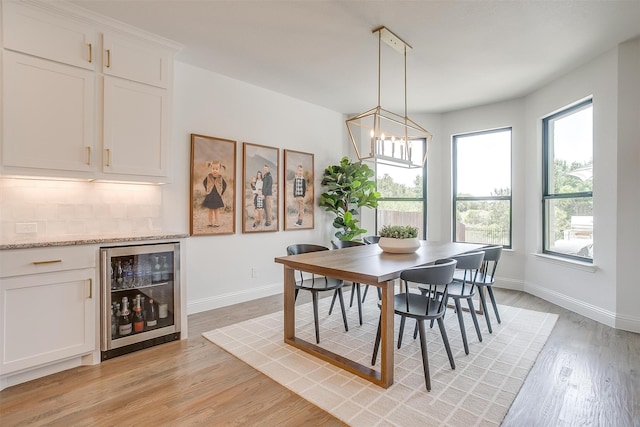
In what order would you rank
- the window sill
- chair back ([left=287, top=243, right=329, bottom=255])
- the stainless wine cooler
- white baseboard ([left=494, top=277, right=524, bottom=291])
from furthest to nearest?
1. white baseboard ([left=494, top=277, right=524, bottom=291])
2. the window sill
3. chair back ([left=287, top=243, right=329, bottom=255])
4. the stainless wine cooler

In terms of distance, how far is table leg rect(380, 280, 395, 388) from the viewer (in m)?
→ 2.12

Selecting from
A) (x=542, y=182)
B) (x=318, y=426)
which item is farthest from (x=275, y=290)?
(x=542, y=182)

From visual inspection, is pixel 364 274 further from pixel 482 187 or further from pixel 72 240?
pixel 482 187

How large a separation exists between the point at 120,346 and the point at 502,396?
2763mm

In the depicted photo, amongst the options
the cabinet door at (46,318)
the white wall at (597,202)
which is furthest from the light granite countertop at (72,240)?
the white wall at (597,202)

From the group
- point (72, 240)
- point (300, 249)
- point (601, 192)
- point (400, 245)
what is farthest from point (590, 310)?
point (72, 240)

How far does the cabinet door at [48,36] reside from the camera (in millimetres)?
2314

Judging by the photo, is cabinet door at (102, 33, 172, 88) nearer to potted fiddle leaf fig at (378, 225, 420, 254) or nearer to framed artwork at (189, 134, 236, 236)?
framed artwork at (189, 134, 236, 236)

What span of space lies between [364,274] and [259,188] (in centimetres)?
248

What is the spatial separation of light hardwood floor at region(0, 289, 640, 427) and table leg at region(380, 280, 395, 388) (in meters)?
0.47

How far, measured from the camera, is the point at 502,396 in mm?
2018

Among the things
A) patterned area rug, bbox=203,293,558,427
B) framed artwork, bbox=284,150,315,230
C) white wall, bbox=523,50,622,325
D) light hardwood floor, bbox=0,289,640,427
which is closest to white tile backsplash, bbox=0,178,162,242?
light hardwood floor, bbox=0,289,640,427

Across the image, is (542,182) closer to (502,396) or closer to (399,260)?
(399,260)

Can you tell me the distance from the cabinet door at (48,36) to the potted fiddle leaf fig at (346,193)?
3217 mm
